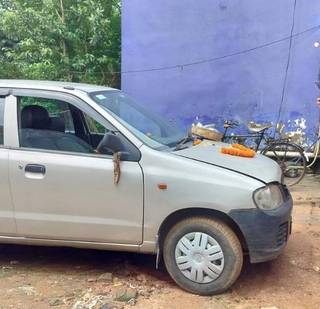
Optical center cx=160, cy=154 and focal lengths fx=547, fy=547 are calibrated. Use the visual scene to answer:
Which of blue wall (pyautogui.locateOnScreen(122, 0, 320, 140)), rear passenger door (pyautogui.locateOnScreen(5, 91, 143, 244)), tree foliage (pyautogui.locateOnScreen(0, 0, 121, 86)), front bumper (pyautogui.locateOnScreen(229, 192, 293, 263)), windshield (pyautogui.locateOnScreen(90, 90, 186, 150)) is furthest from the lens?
tree foliage (pyautogui.locateOnScreen(0, 0, 121, 86))

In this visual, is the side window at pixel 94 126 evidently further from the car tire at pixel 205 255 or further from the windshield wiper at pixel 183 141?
the car tire at pixel 205 255

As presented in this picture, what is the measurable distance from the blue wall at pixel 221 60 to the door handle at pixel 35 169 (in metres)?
6.19

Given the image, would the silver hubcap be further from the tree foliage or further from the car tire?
the tree foliage

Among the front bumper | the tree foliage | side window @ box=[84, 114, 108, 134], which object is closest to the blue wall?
the tree foliage

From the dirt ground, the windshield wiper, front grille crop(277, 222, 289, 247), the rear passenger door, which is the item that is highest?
the windshield wiper

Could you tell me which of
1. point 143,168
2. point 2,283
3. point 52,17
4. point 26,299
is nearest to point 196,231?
point 143,168

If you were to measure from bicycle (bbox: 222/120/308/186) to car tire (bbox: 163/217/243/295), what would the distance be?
5123mm

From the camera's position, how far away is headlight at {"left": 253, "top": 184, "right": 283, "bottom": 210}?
14.4 feet

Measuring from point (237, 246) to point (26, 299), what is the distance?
179 cm

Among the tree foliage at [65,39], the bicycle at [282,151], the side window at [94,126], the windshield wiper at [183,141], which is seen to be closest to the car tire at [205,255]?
the windshield wiper at [183,141]

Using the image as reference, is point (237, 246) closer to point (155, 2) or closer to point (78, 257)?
point (78, 257)

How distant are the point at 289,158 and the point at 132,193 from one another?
5764 mm

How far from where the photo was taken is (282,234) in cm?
455

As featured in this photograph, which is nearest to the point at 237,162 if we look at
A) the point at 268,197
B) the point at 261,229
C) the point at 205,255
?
the point at 268,197
